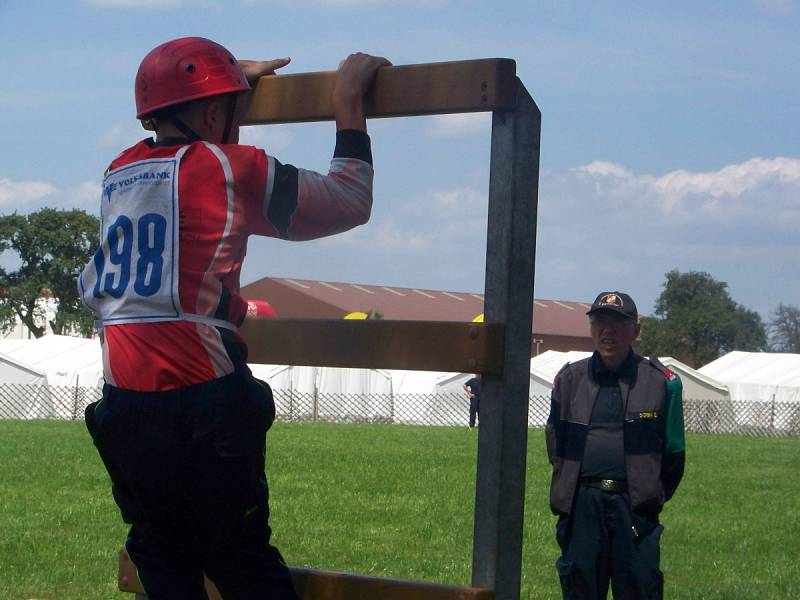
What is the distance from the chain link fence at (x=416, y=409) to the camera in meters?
39.0

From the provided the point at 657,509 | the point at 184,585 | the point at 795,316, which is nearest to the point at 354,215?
the point at 184,585

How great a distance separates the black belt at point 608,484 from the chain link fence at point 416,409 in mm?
33656

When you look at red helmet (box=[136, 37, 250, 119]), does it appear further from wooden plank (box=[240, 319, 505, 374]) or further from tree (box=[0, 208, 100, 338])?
tree (box=[0, 208, 100, 338])

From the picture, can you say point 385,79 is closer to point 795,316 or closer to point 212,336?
point 212,336

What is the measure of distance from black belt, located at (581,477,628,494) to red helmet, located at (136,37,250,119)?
3.61 metres

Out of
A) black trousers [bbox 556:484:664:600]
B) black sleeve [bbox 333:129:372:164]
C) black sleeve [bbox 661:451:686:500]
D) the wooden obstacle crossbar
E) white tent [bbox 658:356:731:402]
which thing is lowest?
black trousers [bbox 556:484:664:600]

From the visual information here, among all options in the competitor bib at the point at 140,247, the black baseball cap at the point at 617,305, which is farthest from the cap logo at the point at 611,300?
the competitor bib at the point at 140,247

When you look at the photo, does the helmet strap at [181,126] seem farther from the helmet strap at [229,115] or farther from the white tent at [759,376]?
the white tent at [759,376]

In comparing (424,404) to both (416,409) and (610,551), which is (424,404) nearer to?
(416,409)

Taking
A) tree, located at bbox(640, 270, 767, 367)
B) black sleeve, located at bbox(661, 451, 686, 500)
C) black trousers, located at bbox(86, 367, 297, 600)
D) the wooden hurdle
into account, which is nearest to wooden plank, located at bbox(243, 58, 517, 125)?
the wooden hurdle

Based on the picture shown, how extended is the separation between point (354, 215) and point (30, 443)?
20.6 meters

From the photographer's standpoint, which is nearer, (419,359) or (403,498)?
(419,359)

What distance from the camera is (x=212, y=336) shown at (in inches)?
102

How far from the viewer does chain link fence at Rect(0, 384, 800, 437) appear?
39031mm
